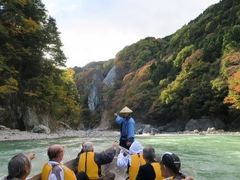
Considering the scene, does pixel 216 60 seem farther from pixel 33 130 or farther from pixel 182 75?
pixel 33 130

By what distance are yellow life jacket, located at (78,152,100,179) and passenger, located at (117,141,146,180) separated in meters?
0.58

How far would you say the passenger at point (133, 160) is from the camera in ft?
23.2

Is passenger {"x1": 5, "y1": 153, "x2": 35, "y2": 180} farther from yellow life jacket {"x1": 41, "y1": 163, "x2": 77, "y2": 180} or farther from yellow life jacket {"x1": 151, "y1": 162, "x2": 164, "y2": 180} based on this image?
yellow life jacket {"x1": 151, "y1": 162, "x2": 164, "y2": 180}

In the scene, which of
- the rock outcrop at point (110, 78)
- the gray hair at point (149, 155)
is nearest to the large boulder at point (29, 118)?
the gray hair at point (149, 155)

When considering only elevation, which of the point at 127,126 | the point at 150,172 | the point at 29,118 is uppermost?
the point at 29,118

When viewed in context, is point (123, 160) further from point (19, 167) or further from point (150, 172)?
point (19, 167)

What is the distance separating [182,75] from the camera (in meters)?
52.5

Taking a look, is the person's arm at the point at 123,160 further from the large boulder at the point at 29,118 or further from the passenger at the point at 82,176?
the large boulder at the point at 29,118

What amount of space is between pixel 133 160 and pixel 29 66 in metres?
28.6

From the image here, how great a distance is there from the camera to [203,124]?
47156 millimetres

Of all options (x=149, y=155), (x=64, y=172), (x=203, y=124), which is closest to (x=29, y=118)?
(x=203, y=124)

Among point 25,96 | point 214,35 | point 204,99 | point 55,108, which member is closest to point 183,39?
point 214,35

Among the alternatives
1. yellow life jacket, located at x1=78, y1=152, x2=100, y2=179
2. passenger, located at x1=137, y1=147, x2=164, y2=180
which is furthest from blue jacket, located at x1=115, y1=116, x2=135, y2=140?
passenger, located at x1=137, y1=147, x2=164, y2=180

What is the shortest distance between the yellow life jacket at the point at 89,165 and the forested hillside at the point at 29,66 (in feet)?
72.3
